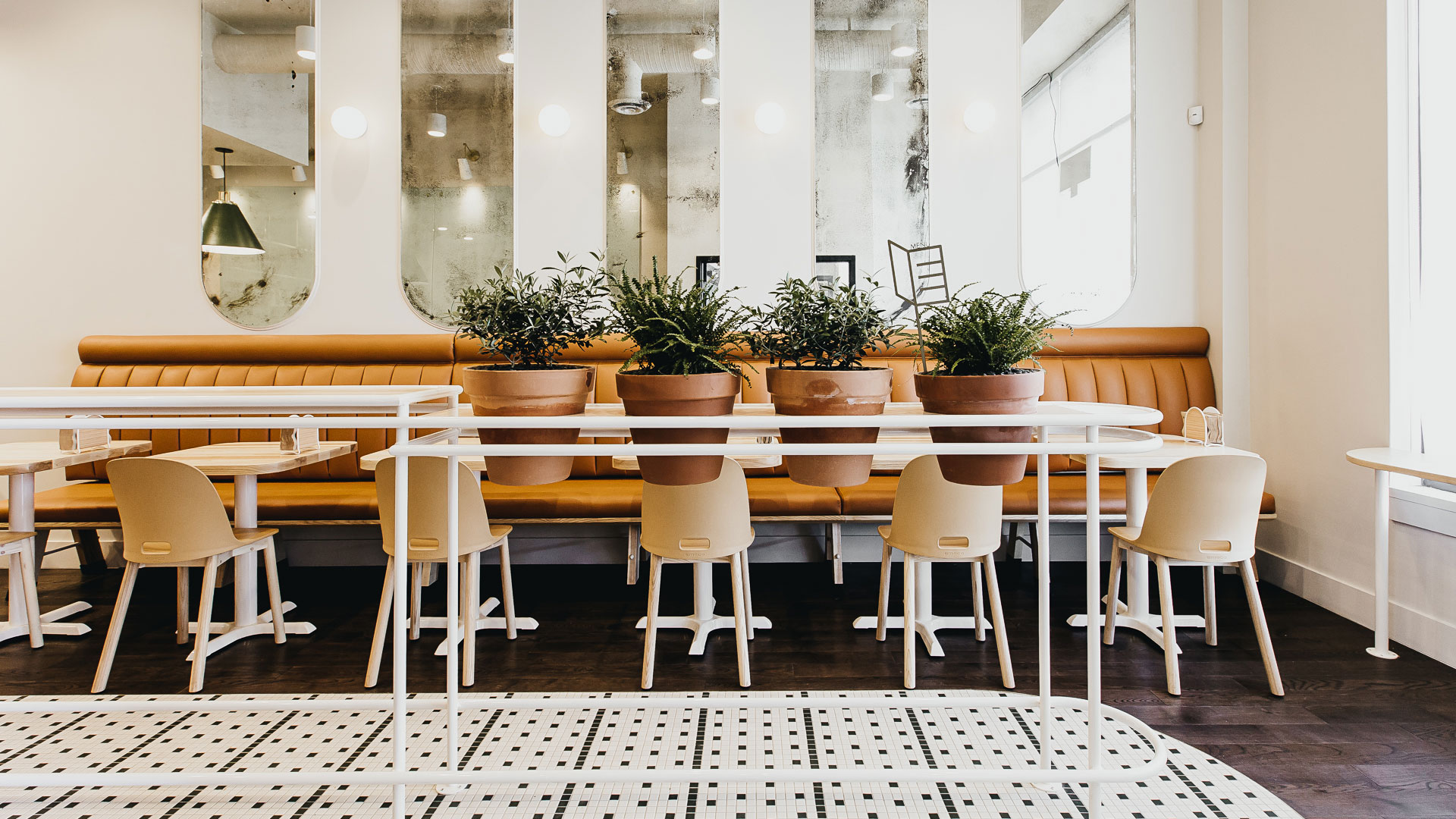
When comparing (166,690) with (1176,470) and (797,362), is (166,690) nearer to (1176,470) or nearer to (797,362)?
(797,362)

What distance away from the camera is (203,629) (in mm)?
2379

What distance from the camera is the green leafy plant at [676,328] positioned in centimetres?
127

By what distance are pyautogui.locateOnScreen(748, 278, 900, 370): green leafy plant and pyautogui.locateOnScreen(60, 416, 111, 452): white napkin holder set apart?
3.08 m

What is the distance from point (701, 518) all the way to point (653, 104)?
108 inches

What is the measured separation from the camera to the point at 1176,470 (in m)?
2.31

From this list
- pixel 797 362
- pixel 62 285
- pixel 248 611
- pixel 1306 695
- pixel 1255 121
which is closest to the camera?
pixel 797 362

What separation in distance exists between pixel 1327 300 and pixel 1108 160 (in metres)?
1.39

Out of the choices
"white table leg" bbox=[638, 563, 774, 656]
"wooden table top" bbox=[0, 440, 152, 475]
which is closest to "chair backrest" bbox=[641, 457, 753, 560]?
"white table leg" bbox=[638, 563, 774, 656]

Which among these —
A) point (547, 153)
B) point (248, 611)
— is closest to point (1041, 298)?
point (547, 153)

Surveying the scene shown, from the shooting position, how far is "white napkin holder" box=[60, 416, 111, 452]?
2850 mm

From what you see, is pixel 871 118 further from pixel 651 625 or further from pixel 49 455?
pixel 49 455

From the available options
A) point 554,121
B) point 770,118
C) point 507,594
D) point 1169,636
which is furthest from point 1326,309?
point 554,121

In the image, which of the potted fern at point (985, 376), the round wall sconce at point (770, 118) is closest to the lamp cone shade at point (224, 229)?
the round wall sconce at point (770, 118)

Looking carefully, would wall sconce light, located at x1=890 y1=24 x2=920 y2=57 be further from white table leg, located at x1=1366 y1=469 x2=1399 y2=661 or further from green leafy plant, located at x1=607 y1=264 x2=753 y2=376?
green leafy plant, located at x1=607 y1=264 x2=753 y2=376
